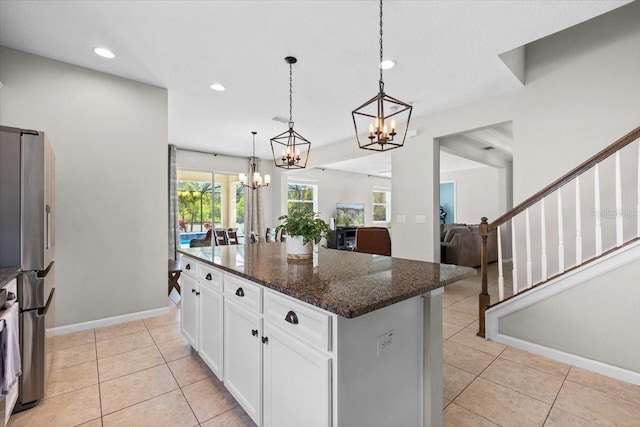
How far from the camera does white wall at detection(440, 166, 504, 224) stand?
26.0ft

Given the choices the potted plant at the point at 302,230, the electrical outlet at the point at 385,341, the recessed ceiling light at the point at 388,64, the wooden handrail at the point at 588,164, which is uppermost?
the recessed ceiling light at the point at 388,64

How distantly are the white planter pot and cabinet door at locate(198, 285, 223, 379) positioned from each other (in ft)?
1.81

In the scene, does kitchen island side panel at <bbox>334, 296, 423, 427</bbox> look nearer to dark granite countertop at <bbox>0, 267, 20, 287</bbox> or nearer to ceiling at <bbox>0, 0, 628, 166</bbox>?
dark granite countertop at <bbox>0, 267, 20, 287</bbox>

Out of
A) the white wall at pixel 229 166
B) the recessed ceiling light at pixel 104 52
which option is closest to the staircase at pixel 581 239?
the recessed ceiling light at pixel 104 52

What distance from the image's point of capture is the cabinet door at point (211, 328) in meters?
1.92

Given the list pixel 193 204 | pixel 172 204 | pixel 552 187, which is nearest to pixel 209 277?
pixel 552 187

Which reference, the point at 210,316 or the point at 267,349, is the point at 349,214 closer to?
the point at 210,316

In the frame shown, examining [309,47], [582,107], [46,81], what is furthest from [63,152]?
[582,107]

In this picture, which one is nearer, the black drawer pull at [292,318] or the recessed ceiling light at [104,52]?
the black drawer pull at [292,318]

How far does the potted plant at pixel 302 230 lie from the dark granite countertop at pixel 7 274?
144cm

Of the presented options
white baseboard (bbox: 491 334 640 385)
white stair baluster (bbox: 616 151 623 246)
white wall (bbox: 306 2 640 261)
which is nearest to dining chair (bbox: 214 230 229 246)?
white wall (bbox: 306 2 640 261)

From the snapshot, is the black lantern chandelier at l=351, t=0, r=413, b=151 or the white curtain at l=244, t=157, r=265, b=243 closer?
the black lantern chandelier at l=351, t=0, r=413, b=151

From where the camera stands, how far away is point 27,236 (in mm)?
1764

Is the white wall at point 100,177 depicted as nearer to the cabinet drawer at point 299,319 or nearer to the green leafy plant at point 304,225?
the green leafy plant at point 304,225
